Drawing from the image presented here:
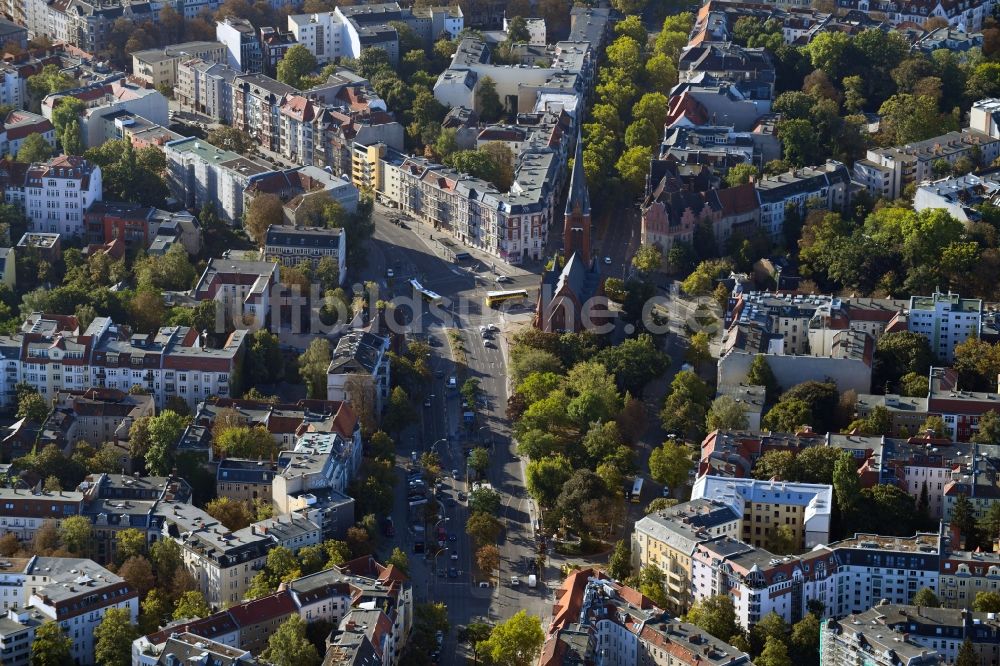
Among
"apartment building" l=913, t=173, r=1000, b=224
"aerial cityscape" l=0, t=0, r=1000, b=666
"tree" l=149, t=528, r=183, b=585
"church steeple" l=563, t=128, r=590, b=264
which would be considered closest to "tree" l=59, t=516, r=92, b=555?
"aerial cityscape" l=0, t=0, r=1000, b=666

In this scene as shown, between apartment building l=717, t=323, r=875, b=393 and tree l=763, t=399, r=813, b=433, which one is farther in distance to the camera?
apartment building l=717, t=323, r=875, b=393

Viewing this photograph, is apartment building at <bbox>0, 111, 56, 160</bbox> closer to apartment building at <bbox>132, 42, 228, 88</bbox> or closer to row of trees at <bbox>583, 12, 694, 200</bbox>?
apartment building at <bbox>132, 42, 228, 88</bbox>

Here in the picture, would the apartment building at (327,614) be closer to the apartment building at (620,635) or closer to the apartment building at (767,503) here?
the apartment building at (620,635)

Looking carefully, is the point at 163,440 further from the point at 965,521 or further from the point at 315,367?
the point at 965,521

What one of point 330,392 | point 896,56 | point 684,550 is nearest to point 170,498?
point 330,392

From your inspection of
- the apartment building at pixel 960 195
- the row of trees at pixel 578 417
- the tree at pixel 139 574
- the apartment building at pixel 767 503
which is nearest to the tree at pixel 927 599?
the apartment building at pixel 767 503

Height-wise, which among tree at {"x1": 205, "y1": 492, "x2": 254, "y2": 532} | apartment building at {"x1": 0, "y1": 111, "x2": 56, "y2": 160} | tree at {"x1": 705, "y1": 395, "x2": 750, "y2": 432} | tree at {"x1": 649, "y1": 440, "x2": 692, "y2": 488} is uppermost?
apartment building at {"x1": 0, "y1": 111, "x2": 56, "y2": 160}
